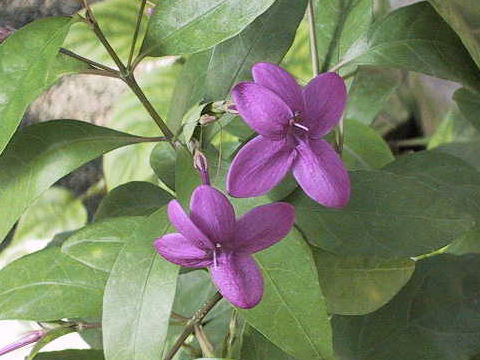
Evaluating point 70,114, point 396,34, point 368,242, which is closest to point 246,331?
point 368,242

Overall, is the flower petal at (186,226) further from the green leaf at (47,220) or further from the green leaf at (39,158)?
the green leaf at (47,220)

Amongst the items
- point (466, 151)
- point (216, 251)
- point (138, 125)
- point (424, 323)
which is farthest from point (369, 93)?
point (216, 251)

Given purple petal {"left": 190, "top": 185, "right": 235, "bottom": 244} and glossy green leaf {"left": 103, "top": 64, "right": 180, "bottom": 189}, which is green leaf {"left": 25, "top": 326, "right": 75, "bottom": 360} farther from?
glossy green leaf {"left": 103, "top": 64, "right": 180, "bottom": 189}

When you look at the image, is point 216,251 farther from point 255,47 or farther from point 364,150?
point 364,150

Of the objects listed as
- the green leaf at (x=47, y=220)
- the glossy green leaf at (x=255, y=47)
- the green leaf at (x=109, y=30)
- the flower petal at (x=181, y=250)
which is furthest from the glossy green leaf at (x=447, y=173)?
the green leaf at (x=47, y=220)

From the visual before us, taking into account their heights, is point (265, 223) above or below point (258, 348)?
above

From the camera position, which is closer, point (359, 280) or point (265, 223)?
point (265, 223)

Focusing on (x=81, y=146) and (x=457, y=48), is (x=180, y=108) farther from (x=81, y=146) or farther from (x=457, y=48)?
(x=457, y=48)
